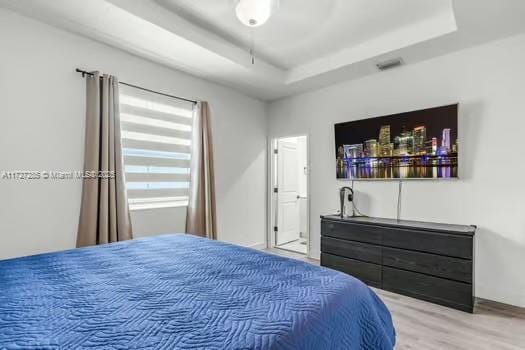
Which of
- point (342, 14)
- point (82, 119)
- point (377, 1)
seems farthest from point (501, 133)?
point (82, 119)

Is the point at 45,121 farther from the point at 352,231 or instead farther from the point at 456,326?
the point at 456,326

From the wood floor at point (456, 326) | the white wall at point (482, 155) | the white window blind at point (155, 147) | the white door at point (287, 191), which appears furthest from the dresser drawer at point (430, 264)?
the white window blind at point (155, 147)

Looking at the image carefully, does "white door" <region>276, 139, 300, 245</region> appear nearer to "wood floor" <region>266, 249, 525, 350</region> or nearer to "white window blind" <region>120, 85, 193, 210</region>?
"white window blind" <region>120, 85, 193, 210</region>

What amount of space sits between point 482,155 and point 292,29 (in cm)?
234

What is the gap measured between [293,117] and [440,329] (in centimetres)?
327

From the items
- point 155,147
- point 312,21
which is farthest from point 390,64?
point 155,147

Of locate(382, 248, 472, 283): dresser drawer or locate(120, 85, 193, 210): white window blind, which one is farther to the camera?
locate(120, 85, 193, 210): white window blind

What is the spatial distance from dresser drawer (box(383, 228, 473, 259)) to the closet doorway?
1.70m

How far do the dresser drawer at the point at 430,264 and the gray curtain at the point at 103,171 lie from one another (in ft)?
9.22

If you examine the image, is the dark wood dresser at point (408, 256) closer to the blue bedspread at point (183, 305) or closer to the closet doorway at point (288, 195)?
the closet doorway at point (288, 195)

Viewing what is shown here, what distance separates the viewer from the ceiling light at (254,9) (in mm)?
2116

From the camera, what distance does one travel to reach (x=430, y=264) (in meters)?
2.76

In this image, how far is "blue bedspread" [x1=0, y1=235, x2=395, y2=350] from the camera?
3.09 feet

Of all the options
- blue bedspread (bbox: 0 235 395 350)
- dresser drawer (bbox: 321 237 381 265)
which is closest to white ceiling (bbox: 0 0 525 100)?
blue bedspread (bbox: 0 235 395 350)
